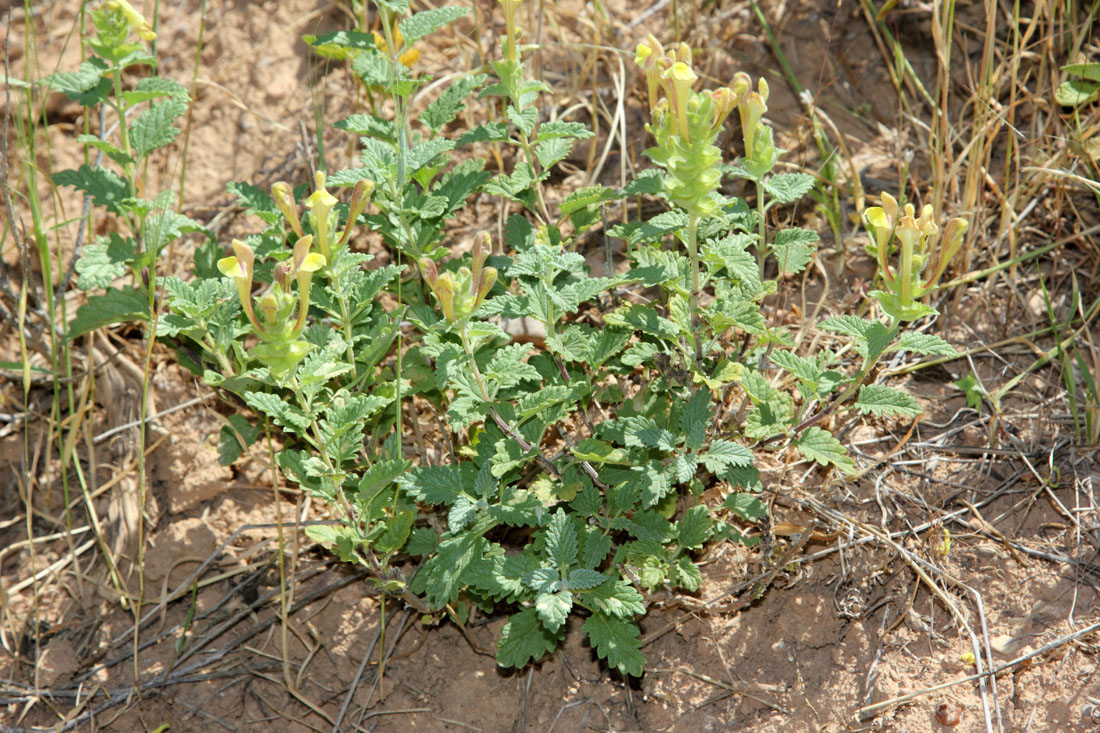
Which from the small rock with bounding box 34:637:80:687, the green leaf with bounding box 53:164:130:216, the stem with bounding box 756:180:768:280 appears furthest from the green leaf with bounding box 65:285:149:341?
the stem with bounding box 756:180:768:280

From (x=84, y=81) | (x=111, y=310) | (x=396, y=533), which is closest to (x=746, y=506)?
(x=396, y=533)

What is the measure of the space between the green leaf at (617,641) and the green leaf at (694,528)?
24 centimetres

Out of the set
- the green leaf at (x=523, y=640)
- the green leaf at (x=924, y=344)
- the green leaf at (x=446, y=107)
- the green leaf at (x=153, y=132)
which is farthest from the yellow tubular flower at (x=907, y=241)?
the green leaf at (x=153, y=132)

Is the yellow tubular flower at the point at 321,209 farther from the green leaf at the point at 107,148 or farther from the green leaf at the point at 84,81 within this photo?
the green leaf at the point at 84,81

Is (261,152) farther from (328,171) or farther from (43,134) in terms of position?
(43,134)

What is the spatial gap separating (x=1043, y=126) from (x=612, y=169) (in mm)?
1438

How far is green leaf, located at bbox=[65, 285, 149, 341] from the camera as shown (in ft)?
9.16

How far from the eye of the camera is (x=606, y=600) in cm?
222

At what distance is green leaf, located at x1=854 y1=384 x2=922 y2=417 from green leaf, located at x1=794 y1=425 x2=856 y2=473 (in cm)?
11

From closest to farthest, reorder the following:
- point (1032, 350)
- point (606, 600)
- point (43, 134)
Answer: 1. point (606, 600)
2. point (1032, 350)
3. point (43, 134)

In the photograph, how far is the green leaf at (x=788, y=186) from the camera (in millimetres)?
2316

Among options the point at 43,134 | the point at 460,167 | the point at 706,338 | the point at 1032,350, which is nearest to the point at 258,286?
the point at 460,167

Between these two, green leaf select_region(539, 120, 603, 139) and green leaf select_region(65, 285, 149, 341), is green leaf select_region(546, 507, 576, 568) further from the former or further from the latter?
green leaf select_region(65, 285, 149, 341)

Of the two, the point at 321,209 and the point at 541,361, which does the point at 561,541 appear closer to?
the point at 541,361
